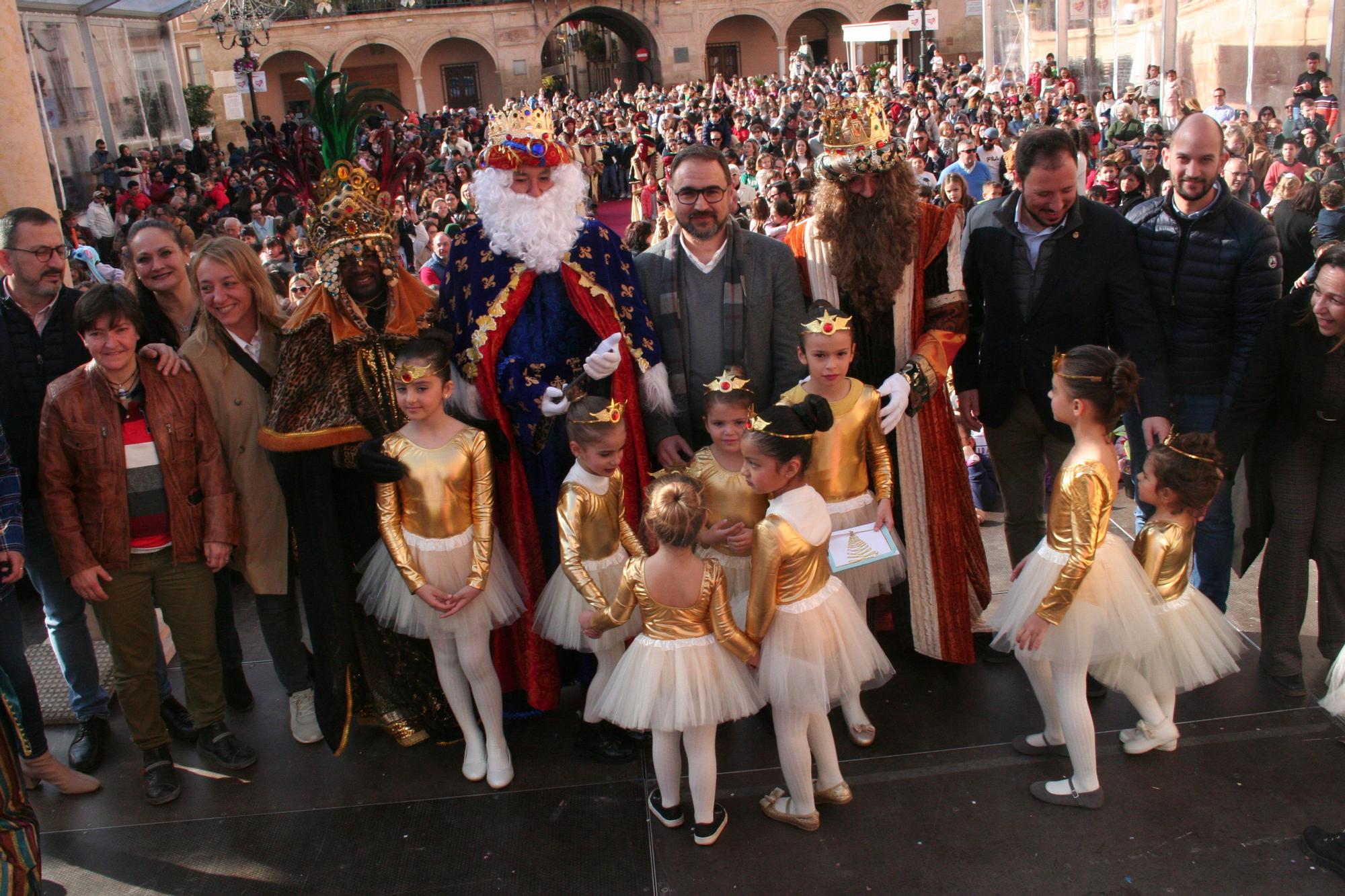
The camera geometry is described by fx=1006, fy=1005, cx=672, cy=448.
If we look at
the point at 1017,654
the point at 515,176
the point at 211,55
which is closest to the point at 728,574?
the point at 1017,654

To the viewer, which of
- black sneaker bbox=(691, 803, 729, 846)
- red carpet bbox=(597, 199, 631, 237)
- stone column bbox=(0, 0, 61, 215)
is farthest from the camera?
red carpet bbox=(597, 199, 631, 237)

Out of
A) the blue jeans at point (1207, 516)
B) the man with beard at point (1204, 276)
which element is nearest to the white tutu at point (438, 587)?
the man with beard at point (1204, 276)

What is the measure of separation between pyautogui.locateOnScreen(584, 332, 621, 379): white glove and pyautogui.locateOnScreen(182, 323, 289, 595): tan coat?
117 cm

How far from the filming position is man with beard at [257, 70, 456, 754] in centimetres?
340

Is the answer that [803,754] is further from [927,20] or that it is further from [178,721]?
[927,20]

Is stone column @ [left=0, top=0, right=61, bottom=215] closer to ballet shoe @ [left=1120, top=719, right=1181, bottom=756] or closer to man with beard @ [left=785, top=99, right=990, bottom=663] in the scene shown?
man with beard @ [left=785, top=99, right=990, bottom=663]

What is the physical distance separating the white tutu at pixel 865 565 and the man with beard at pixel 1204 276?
41.7 inches

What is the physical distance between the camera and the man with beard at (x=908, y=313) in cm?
364

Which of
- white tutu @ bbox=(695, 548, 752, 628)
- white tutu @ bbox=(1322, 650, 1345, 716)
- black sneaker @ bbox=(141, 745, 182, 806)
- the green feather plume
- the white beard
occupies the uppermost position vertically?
the green feather plume

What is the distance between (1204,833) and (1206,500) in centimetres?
104

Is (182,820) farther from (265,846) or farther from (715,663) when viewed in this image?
(715,663)

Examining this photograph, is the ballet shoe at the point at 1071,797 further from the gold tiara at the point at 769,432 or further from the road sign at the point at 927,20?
the road sign at the point at 927,20

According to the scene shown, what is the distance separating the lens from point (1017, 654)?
127 inches

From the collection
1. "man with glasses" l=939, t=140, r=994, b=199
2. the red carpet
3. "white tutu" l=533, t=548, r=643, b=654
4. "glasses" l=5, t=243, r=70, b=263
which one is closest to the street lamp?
the red carpet
